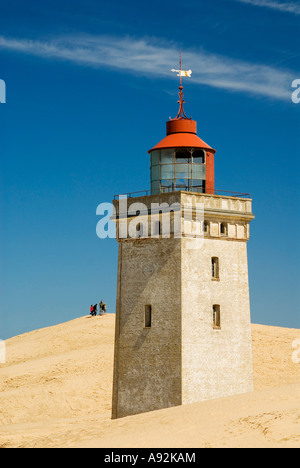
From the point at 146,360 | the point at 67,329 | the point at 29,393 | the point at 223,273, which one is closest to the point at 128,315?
the point at 146,360

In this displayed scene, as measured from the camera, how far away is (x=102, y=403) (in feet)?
138

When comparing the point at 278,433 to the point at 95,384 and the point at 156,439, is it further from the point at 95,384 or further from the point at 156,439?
the point at 95,384

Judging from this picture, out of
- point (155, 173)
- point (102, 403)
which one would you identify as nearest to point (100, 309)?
point (102, 403)

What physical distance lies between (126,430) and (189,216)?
36.1ft

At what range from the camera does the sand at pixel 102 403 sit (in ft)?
73.3

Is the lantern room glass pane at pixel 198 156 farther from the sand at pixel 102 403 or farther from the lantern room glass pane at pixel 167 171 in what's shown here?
Result: the sand at pixel 102 403

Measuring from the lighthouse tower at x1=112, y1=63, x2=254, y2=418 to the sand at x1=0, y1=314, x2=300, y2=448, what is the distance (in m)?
2.85

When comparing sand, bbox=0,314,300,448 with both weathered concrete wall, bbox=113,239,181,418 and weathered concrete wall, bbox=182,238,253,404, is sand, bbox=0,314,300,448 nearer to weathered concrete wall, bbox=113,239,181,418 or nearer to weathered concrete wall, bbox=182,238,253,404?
weathered concrete wall, bbox=113,239,181,418

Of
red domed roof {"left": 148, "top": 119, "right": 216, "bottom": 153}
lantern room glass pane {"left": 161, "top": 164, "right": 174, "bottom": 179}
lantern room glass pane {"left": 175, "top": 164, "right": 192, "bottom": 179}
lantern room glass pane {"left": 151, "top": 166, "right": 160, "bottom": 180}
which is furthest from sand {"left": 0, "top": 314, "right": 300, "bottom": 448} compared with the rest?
red domed roof {"left": 148, "top": 119, "right": 216, "bottom": 153}

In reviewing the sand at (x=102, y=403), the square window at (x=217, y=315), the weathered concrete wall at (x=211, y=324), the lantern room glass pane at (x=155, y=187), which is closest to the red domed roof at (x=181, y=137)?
the lantern room glass pane at (x=155, y=187)

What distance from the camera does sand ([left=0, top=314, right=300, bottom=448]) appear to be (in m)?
22.3

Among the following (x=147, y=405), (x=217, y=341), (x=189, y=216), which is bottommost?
(x=147, y=405)

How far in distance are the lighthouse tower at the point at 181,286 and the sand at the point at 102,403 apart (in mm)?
2852
